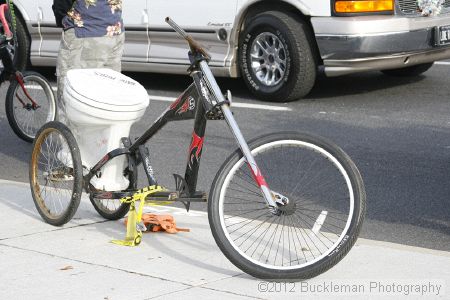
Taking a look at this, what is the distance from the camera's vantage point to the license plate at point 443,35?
35.1 feet

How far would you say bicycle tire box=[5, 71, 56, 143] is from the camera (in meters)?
9.16

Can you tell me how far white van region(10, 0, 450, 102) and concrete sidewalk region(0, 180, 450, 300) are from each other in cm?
441

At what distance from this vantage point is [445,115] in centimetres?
1004

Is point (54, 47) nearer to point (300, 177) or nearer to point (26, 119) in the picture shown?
point (26, 119)

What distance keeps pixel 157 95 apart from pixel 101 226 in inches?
213

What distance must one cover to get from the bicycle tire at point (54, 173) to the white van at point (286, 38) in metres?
4.58

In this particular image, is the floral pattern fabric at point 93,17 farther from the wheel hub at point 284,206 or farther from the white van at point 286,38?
the white van at point 286,38

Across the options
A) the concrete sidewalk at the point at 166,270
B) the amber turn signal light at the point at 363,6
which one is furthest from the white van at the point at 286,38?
the concrete sidewalk at the point at 166,270

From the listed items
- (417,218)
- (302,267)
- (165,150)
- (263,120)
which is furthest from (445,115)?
(302,267)

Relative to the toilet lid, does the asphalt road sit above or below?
below

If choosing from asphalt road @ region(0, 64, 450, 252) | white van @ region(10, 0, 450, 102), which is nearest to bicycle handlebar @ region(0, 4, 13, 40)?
asphalt road @ region(0, 64, 450, 252)

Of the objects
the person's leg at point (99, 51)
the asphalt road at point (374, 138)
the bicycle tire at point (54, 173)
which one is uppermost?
the person's leg at point (99, 51)

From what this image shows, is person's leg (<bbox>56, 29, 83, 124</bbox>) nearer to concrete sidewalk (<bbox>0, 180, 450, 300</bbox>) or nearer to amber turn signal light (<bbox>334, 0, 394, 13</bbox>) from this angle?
concrete sidewalk (<bbox>0, 180, 450, 300</bbox>)

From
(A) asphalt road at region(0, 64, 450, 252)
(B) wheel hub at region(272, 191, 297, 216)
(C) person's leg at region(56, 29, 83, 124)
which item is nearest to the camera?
(B) wheel hub at region(272, 191, 297, 216)
